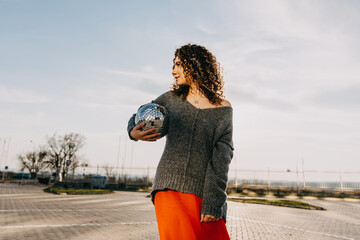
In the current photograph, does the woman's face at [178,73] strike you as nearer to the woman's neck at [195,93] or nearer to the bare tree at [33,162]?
the woman's neck at [195,93]

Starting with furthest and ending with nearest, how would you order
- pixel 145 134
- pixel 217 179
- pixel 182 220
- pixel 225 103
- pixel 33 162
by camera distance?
pixel 33 162 < pixel 225 103 < pixel 145 134 < pixel 217 179 < pixel 182 220

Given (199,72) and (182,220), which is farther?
(199,72)

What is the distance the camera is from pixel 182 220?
157cm

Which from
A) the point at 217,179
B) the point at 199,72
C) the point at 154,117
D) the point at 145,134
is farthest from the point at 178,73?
the point at 217,179

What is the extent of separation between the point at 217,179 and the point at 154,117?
0.64 m

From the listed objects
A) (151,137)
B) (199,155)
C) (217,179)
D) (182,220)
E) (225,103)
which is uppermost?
(225,103)

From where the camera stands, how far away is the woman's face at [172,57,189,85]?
213cm

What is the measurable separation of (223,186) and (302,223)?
10.3 m

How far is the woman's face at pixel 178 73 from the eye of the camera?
2.13 m

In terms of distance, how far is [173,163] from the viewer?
181 cm

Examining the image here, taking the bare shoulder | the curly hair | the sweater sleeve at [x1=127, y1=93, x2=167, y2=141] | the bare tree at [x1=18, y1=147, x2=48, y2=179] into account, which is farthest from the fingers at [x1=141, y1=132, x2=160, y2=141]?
the bare tree at [x1=18, y1=147, x2=48, y2=179]

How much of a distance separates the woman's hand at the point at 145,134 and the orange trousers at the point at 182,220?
1.36 feet

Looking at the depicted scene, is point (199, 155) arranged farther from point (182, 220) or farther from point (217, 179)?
point (182, 220)

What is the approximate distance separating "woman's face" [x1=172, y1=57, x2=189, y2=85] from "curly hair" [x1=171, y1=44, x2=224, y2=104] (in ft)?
0.08
